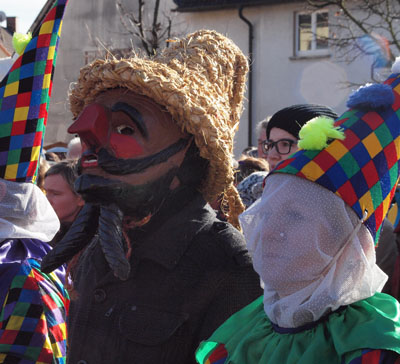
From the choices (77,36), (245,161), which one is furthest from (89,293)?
(77,36)

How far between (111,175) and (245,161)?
9.47ft

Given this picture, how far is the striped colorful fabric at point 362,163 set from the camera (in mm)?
2162

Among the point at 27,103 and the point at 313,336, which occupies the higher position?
the point at 27,103

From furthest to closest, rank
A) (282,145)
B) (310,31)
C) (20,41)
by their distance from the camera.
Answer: (310,31) < (282,145) < (20,41)

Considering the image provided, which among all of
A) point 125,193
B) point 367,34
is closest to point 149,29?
point 367,34

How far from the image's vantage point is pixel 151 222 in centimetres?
257

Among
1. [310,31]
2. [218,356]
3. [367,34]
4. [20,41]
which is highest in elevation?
[310,31]

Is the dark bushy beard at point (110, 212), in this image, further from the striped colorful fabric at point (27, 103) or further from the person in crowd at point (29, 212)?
the striped colorful fabric at point (27, 103)

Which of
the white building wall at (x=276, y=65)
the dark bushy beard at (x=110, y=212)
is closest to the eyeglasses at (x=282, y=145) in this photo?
the dark bushy beard at (x=110, y=212)

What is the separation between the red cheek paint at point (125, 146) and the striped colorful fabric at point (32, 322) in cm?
75

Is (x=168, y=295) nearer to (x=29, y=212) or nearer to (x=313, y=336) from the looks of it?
(x=313, y=336)

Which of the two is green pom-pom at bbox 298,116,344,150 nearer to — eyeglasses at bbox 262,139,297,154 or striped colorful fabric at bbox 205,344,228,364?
striped colorful fabric at bbox 205,344,228,364

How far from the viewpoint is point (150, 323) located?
239 cm

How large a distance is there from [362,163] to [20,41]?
1.78 metres
